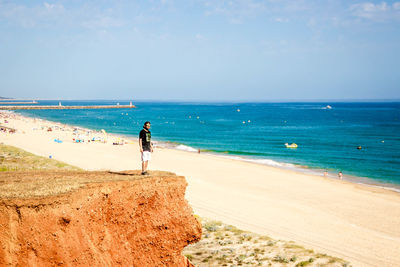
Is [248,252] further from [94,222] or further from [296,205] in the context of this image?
[296,205]

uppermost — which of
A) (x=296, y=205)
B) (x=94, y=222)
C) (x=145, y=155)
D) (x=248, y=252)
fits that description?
(x=145, y=155)

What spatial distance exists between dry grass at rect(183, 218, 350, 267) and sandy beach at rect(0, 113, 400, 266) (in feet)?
4.67

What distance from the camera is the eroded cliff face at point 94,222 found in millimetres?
6367

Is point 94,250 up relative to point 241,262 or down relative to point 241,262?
up

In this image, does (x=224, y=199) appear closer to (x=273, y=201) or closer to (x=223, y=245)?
(x=273, y=201)

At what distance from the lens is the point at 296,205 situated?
2123 centimetres

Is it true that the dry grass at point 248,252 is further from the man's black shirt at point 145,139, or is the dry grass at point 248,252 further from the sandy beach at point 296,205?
the man's black shirt at point 145,139

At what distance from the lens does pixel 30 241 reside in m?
6.38

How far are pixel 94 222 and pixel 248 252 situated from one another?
22.3 feet

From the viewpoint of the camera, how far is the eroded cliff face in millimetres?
6367

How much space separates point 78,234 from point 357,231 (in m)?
14.8

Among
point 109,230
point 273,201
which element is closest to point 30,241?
point 109,230

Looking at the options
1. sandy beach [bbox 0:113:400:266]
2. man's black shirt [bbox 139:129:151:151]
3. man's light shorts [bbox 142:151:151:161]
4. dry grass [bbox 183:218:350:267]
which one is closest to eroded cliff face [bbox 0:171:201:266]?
man's light shorts [bbox 142:151:151:161]

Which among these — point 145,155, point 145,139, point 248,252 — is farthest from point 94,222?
point 248,252
